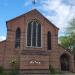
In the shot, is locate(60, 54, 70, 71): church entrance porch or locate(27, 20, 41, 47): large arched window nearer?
locate(27, 20, 41, 47): large arched window

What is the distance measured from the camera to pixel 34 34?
37219 mm

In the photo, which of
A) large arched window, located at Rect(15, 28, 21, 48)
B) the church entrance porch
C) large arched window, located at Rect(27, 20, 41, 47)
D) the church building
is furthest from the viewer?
the church entrance porch

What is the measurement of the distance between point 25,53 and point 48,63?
3864 millimetres

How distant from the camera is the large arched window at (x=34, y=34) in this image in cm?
3671

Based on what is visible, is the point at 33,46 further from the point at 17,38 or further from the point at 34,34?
the point at 17,38

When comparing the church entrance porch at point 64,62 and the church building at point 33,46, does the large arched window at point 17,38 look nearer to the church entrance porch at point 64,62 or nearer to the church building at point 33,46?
the church building at point 33,46

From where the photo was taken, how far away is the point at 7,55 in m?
35.2

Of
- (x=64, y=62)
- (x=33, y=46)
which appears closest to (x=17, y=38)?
(x=33, y=46)

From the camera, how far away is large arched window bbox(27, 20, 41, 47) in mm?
36709

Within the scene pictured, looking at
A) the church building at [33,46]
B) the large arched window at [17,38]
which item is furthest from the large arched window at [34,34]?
the large arched window at [17,38]

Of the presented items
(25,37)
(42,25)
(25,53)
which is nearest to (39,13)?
(42,25)

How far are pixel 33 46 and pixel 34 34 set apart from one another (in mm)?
2067

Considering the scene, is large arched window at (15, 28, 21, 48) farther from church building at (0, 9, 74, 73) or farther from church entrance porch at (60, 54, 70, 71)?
church entrance porch at (60, 54, 70, 71)

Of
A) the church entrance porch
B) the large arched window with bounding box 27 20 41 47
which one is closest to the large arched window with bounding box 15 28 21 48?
the large arched window with bounding box 27 20 41 47
